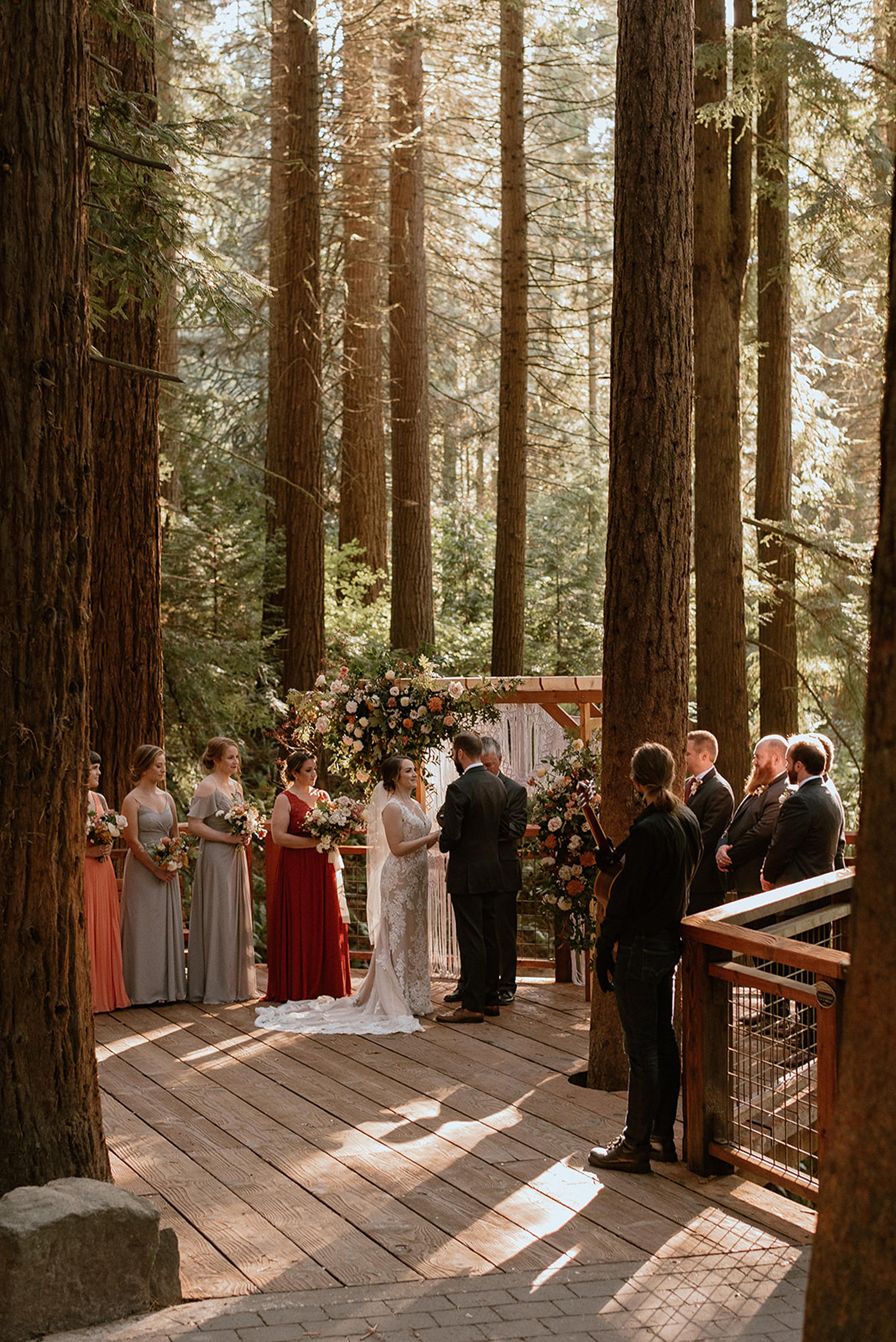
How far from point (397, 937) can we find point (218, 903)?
4.56 feet

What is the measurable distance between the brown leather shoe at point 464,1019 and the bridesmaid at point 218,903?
62.9 inches

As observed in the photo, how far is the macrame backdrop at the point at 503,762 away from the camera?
1023 centimetres

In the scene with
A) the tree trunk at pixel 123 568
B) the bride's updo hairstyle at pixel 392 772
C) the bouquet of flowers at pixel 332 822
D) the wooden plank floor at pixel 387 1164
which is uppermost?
the tree trunk at pixel 123 568

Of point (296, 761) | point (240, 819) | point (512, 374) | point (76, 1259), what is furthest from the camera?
point (512, 374)

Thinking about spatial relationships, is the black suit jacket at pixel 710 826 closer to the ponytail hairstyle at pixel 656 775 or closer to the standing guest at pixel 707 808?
the standing guest at pixel 707 808

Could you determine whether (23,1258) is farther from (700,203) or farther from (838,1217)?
(700,203)

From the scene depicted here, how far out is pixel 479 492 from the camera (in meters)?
29.7

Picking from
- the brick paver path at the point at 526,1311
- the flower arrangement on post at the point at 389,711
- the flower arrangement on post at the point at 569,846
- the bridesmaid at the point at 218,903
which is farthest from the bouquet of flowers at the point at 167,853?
the brick paver path at the point at 526,1311

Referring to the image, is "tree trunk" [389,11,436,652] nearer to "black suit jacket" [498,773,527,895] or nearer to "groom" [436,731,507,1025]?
"black suit jacket" [498,773,527,895]

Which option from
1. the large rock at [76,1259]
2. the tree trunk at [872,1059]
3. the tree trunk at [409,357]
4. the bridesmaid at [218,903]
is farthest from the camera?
the tree trunk at [409,357]

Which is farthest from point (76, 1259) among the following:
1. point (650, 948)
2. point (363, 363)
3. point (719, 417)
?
point (363, 363)

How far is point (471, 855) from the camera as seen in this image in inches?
349

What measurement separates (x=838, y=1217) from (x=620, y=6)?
6418mm

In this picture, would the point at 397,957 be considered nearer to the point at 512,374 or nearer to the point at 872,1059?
the point at 872,1059
